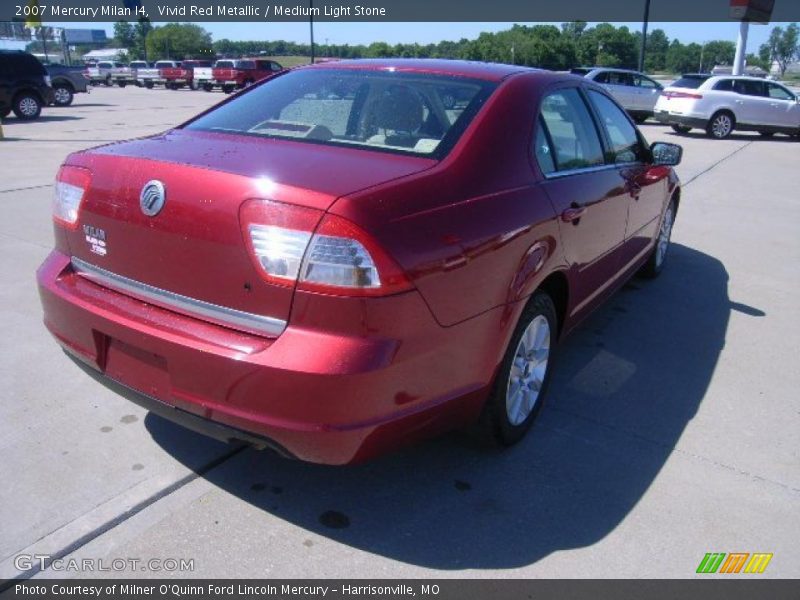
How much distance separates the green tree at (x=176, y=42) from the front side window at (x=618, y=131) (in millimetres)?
97951

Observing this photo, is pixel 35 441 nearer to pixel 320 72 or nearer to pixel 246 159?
pixel 246 159

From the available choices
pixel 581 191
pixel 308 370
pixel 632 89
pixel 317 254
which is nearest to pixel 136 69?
pixel 632 89

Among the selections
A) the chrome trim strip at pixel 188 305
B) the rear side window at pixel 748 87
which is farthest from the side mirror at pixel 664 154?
the rear side window at pixel 748 87

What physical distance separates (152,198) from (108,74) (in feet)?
173

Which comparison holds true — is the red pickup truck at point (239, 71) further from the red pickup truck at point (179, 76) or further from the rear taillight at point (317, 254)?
the rear taillight at point (317, 254)

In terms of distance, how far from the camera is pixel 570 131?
11.8 ft

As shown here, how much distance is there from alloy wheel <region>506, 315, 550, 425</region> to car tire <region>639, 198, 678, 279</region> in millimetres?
2723

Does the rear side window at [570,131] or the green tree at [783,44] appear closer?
the rear side window at [570,131]

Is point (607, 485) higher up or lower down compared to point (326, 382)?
lower down

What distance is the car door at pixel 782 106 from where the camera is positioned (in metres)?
18.9

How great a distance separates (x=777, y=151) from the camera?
55.5 ft

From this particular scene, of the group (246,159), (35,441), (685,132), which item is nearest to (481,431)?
(246,159)

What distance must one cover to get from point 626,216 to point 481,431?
6.49 ft

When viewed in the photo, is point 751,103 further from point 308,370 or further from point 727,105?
point 308,370
